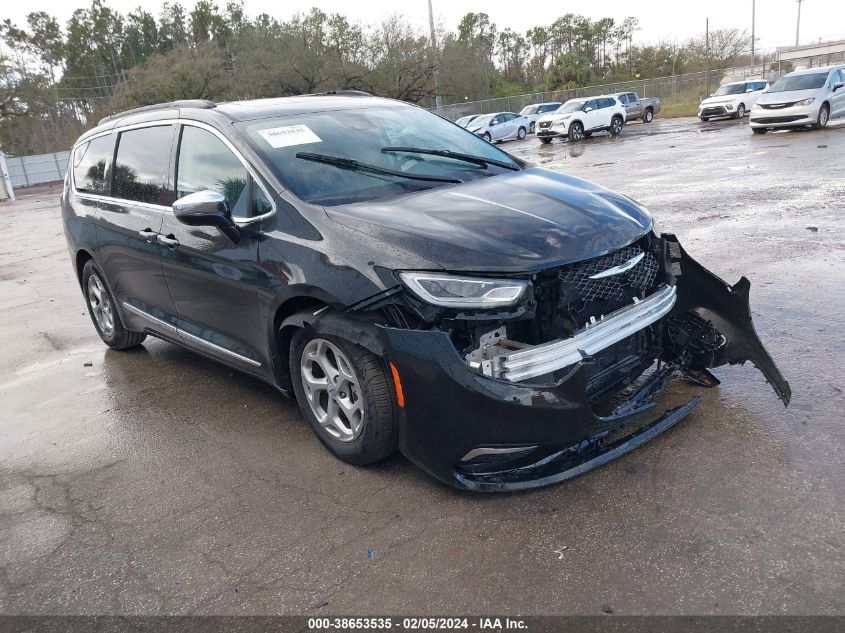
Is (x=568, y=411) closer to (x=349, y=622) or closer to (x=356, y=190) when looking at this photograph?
(x=349, y=622)

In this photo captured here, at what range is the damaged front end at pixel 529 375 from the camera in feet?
9.74

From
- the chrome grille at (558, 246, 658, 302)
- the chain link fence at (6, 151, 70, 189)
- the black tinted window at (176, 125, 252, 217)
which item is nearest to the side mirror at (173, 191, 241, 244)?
the black tinted window at (176, 125, 252, 217)

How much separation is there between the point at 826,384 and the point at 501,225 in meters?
2.23

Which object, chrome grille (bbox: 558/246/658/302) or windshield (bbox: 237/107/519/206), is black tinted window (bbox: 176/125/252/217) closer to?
windshield (bbox: 237/107/519/206)

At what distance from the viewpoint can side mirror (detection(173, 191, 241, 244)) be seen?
3617mm

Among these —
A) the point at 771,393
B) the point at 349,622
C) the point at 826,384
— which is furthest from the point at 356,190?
the point at 826,384

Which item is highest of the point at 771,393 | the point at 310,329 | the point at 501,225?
the point at 501,225

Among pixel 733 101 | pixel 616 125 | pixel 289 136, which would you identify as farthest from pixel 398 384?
pixel 616 125

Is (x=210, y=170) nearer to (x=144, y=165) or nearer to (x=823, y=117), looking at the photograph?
(x=144, y=165)

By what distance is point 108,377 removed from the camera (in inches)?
221

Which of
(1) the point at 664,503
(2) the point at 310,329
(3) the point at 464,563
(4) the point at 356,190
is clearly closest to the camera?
(3) the point at 464,563

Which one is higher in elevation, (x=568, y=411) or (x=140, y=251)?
(x=140, y=251)

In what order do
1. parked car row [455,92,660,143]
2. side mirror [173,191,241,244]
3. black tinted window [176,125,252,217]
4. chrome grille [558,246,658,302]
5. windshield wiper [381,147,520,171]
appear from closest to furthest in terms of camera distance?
chrome grille [558,246,658,302]
side mirror [173,191,241,244]
black tinted window [176,125,252,217]
windshield wiper [381,147,520,171]
parked car row [455,92,660,143]

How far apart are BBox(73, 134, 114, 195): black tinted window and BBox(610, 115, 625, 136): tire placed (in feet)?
91.8
